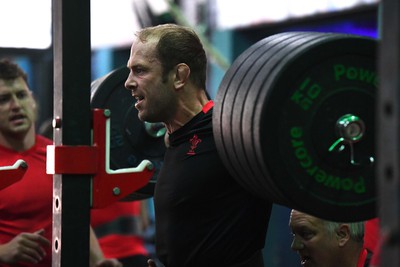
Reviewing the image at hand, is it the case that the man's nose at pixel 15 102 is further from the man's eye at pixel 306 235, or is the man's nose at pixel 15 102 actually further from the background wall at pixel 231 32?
the background wall at pixel 231 32

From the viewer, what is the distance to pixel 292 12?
909 centimetres

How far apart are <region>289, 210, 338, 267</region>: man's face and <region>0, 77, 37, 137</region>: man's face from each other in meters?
1.61

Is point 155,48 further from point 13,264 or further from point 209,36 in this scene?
point 209,36

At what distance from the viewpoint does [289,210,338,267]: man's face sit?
353cm

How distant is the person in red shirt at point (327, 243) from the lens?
3.54 meters

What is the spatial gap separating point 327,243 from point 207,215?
0.67 metres

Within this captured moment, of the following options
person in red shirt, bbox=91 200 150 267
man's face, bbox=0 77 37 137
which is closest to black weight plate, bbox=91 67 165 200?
man's face, bbox=0 77 37 137

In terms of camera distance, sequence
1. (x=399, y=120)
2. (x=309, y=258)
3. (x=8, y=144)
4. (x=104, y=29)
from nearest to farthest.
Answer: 1. (x=399, y=120)
2. (x=309, y=258)
3. (x=8, y=144)
4. (x=104, y=29)

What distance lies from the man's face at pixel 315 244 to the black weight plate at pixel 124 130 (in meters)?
0.73

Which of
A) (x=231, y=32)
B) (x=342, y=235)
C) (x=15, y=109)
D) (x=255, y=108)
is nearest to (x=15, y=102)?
(x=15, y=109)

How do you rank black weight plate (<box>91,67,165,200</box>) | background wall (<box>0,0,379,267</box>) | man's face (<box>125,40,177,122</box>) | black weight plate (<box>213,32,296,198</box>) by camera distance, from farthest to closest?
background wall (<box>0,0,379,267</box>)
black weight plate (<box>91,67,165,200</box>)
man's face (<box>125,40,177,122</box>)
black weight plate (<box>213,32,296,198</box>)

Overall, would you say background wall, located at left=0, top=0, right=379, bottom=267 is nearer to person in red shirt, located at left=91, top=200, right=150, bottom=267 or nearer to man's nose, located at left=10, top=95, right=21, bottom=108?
person in red shirt, located at left=91, top=200, right=150, bottom=267

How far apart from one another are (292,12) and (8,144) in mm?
5133

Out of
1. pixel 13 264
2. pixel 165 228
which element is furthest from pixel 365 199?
pixel 13 264
